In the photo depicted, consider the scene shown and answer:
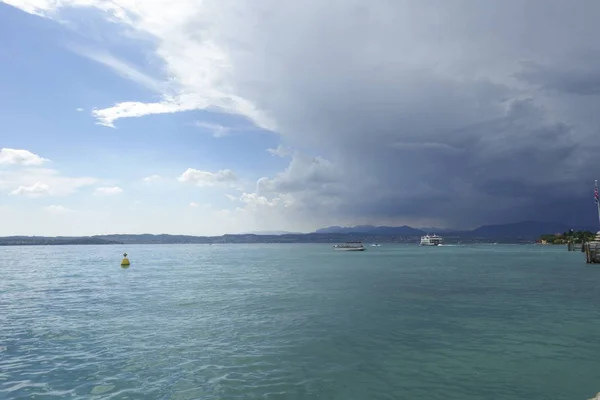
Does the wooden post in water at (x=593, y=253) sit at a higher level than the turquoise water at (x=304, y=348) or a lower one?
higher

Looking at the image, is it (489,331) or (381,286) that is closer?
(489,331)

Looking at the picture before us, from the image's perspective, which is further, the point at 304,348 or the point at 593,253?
the point at 593,253

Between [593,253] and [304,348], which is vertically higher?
[593,253]

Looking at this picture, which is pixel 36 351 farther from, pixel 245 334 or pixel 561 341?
pixel 561 341

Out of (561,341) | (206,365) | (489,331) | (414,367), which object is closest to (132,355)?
(206,365)

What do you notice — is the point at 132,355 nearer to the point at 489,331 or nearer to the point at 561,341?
the point at 489,331

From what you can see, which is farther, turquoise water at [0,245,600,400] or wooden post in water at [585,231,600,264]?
wooden post in water at [585,231,600,264]

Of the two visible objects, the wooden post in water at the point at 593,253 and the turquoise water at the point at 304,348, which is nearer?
the turquoise water at the point at 304,348

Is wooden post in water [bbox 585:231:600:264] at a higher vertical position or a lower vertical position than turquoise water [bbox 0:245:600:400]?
higher

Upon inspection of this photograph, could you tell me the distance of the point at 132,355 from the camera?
67.2 ft

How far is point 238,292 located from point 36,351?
89.8 ft

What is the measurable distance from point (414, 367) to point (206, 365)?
9903mm

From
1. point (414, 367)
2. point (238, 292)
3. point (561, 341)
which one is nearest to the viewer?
point (414, 367)

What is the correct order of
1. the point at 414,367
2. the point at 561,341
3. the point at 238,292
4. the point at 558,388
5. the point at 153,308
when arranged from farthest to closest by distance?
the point at 238,292 < the point at 153,308 < the point at 561,341 < the point at 414,367 < the point at 558,388
